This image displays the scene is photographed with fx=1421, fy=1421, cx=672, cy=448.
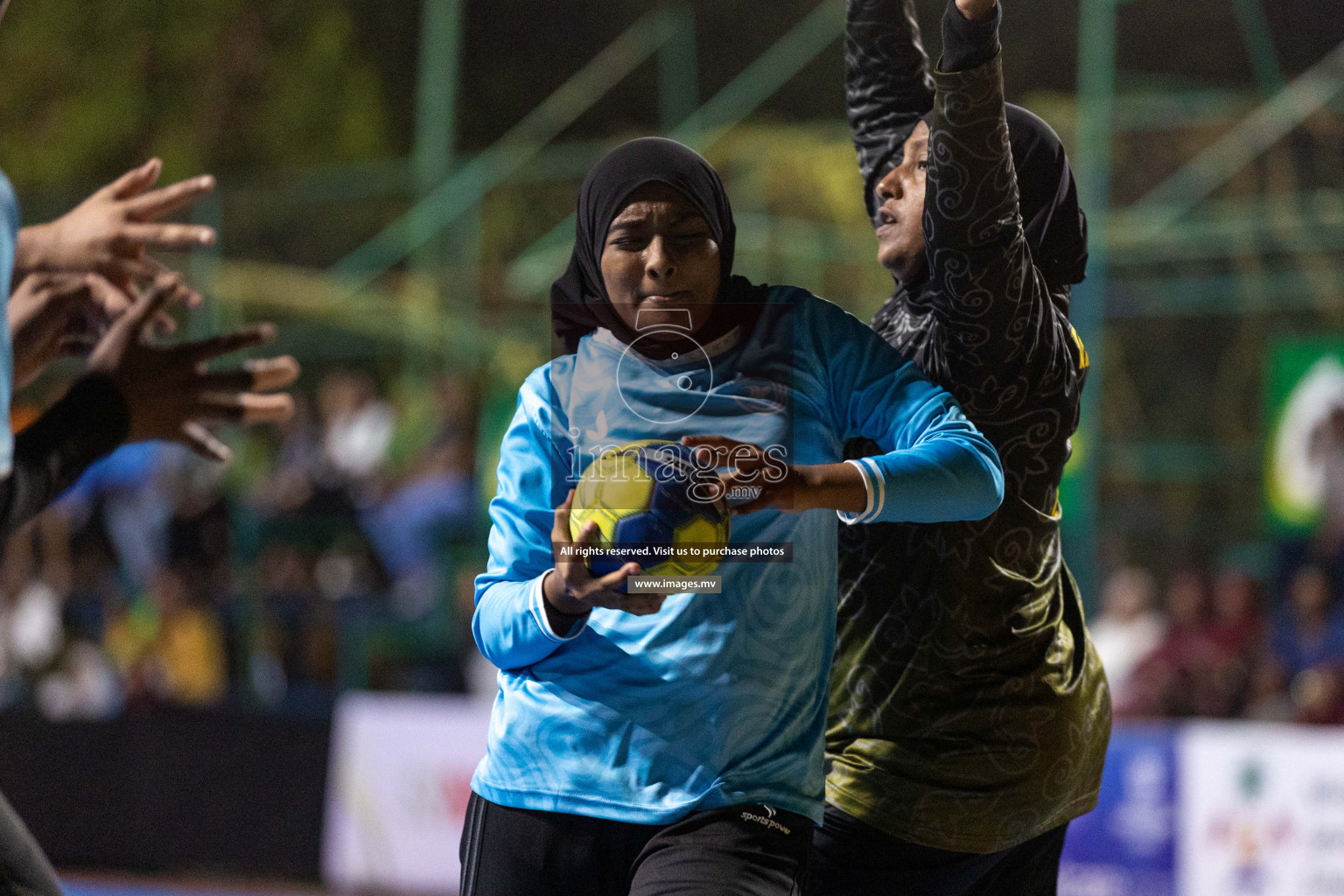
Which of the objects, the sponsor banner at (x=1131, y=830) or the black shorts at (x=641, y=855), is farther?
the sponsor banner at (x=1131, y=830)

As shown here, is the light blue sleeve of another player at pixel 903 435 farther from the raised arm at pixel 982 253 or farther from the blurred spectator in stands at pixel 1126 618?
the blurred spectator in stands at pixel 1126 618

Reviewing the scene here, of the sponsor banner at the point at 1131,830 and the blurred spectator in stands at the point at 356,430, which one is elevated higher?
the blurred spectator in stands at the point at 356,430

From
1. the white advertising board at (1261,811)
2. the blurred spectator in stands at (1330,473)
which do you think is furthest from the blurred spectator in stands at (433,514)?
the blurred spectator in stands at (1330,473)

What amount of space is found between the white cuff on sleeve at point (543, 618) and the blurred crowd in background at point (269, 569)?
564cm

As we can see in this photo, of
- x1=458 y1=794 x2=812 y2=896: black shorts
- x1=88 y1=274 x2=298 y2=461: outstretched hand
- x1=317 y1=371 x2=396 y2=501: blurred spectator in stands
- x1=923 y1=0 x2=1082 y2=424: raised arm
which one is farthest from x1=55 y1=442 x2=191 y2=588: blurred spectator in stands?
x1=923 y1=0 x2=1082 y2=424: raised arm

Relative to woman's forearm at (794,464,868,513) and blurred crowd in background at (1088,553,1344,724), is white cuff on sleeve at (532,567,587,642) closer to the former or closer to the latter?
woman's forearm at (794,464,868,513)

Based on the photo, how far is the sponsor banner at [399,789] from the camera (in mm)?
6238

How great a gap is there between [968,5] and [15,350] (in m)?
1.27

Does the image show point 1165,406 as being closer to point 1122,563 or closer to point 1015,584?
point 1122,563

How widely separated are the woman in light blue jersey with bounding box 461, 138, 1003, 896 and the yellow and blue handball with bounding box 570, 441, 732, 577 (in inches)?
3.3

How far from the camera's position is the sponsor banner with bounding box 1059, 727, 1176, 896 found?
528 centimetres

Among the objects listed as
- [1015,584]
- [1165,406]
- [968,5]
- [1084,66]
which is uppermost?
[1084,66]

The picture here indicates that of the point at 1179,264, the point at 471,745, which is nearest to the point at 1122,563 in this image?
the point at 1179,264

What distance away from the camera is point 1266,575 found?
6141 mm
